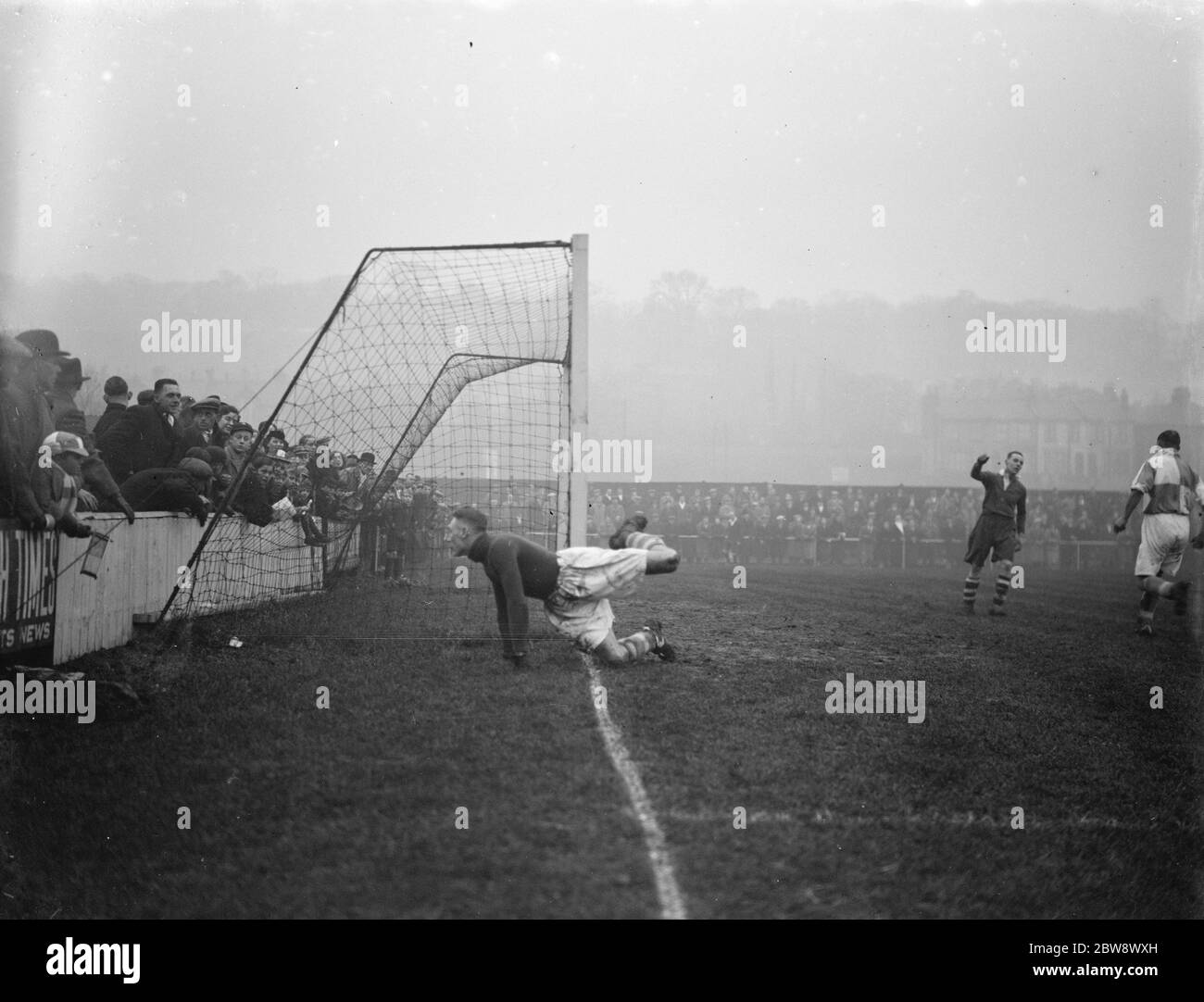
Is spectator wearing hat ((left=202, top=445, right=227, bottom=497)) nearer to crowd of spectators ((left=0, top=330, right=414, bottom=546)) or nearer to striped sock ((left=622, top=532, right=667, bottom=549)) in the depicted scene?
crowd of spectators ((left=0, top=330, right=414, bottom=546))

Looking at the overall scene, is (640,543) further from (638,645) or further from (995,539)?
(995,539)

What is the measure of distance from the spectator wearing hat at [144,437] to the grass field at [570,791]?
139 cm

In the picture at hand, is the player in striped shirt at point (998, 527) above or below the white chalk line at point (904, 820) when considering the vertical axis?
above

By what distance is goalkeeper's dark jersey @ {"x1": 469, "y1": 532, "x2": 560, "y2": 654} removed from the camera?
605 centimetres

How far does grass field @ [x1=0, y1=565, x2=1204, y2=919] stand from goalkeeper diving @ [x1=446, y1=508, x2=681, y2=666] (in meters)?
0.22

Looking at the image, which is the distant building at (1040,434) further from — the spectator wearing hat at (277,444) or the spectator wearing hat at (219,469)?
the spectator wearing hat at (219,469)

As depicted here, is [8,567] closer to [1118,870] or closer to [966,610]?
[1118,870]

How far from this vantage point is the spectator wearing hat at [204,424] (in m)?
8.30

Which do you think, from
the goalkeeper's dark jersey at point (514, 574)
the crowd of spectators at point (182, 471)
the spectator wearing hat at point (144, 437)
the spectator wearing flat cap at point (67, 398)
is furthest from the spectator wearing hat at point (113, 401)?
the goalkeeper's dark jersey at point (514, 574)

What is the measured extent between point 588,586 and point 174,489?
11.0ft

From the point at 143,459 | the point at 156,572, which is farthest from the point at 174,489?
the point at 156,572

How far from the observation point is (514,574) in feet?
19.9
